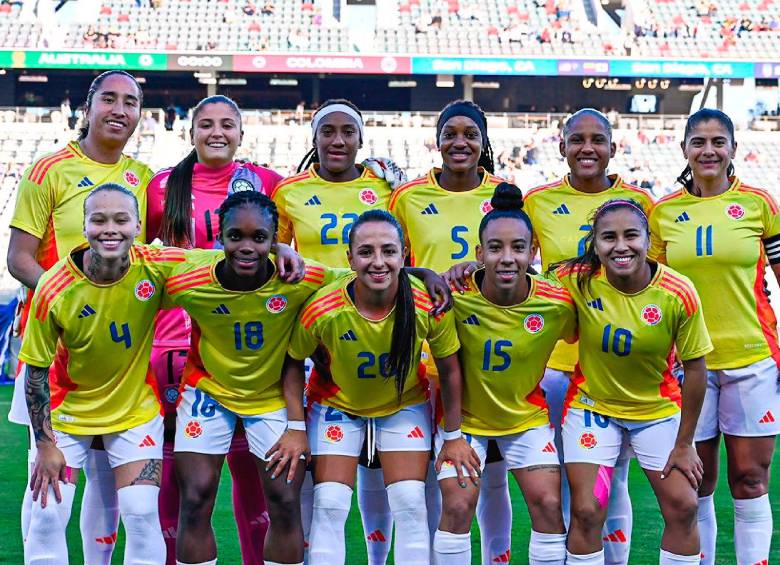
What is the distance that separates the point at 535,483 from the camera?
150 inches

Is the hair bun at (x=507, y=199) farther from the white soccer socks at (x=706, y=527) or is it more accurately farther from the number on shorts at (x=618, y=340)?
the white soccer socks at (x=706, y=527)

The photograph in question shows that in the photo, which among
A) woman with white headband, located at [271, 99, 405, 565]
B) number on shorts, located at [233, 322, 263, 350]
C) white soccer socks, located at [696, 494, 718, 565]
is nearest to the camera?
number on shorts, located at [233, 322, 263, 350]

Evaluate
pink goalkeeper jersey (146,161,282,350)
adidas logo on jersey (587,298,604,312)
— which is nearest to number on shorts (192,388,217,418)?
pink goalkeeper jersey (146,161,282,350)

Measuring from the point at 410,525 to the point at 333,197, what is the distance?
56.4 inches

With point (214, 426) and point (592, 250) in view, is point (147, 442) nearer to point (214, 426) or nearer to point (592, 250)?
point (214, 426)

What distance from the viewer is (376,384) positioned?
389 centimetres

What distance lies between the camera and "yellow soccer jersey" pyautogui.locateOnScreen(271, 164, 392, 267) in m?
4.37

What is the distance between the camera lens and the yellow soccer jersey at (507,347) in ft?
12.8

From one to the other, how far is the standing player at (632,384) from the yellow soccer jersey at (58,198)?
1881 mm

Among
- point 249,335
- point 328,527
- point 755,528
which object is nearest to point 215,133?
point 249,335

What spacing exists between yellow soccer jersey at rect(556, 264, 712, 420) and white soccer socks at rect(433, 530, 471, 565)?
0.68 m

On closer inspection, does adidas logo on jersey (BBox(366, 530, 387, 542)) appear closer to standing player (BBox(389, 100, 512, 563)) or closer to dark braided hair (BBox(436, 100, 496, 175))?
standing player (BBox(389, 100, 512, 563))

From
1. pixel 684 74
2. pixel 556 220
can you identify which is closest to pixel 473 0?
pixel 684 74

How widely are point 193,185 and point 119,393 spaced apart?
952mm
